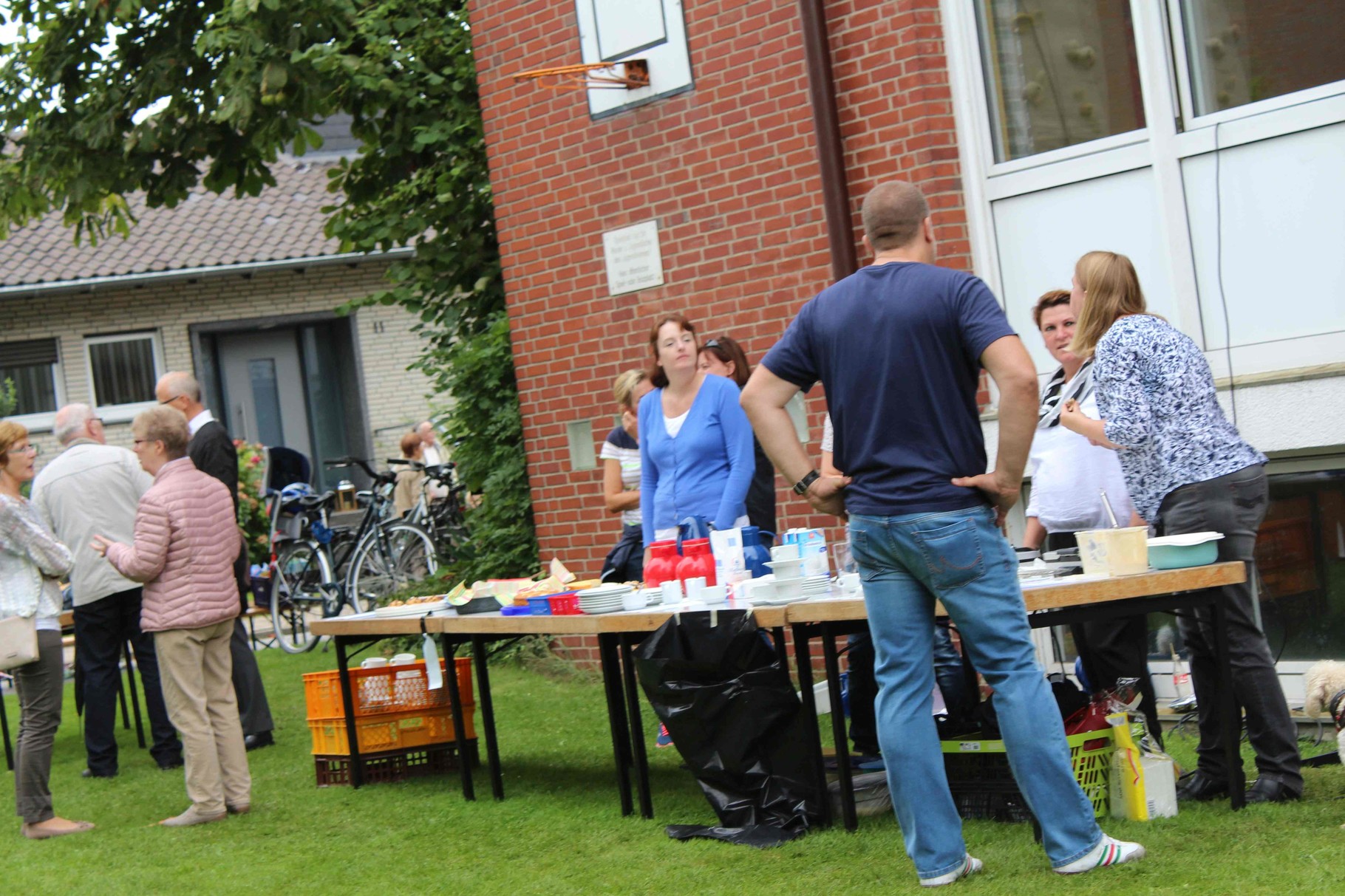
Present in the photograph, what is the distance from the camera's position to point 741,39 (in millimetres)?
8281

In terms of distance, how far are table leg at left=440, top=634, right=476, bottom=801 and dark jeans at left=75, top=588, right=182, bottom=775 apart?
2.21 metres

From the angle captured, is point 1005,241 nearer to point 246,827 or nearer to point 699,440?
point 699,440

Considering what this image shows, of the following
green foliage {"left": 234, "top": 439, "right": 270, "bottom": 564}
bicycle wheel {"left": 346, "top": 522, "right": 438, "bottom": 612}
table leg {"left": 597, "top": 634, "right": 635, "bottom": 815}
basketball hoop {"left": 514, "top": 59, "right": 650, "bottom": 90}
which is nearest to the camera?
table leg {"left": 597, "top": 634, "right": 635, "bottom": 815}

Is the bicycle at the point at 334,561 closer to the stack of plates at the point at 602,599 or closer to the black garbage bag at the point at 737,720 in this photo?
the stack of plates at the point at 602,599

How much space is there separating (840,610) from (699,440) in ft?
5.70

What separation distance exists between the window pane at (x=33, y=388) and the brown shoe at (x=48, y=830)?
17.1 metres

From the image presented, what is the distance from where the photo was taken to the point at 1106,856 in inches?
175

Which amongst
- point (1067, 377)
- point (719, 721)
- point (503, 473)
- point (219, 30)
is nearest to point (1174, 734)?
point (1067, 377)

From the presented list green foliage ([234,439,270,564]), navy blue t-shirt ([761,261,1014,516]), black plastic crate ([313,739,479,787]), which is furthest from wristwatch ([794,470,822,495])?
green foliage ([234,439,270,564])

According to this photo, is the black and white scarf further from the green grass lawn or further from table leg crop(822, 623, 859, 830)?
the green grass lawn

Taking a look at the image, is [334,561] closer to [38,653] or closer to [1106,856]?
[38,653]

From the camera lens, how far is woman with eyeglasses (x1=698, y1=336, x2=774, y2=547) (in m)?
6.92

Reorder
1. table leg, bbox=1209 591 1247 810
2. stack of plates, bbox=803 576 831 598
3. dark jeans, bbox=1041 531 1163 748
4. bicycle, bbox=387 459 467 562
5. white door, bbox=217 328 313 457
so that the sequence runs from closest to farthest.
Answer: table leg, bbox=1209 591 1247 810
stack of plates, bbox=803 576 831 598
dark jeans, bbox=1041 531 1163 748
bicycle, bbox=387 459 467 562
white door, bbox=217 328 313 457

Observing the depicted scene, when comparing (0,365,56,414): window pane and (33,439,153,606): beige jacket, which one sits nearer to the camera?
(33,439,153,606): beige jacket
